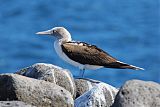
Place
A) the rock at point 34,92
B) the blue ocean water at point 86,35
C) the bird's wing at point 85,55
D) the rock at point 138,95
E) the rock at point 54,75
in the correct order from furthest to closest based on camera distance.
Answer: the blue ocean water at point 86,35 < the bird's wing at point 85,55 < the rock at point 54,75 < the rock at point 34,92 < the rock at point 138,95

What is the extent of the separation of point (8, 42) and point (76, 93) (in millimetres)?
25234

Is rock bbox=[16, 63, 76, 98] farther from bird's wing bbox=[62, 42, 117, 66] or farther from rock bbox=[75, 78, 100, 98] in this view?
bird's wing bbox=[62, 42, 117, 66]

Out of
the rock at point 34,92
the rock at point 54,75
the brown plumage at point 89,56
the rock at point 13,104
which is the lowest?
the rock at point 13,104

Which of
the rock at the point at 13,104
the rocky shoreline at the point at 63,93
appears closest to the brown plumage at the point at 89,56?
the rocky shoreline at the point at 63,93

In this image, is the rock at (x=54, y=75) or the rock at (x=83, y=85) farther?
the rock at (x=83, y=85)

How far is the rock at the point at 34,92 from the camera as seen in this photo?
14734 millimetres

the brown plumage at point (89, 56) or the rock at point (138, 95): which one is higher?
the brown plumage at point (89, 56)

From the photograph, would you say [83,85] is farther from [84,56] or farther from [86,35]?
[86,35]

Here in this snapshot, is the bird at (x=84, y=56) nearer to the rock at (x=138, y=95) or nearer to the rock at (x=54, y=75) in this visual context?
the rock at (x=54, y=75)

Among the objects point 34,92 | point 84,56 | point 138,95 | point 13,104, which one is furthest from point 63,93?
point 84,56

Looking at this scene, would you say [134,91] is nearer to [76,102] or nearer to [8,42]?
[76,102]

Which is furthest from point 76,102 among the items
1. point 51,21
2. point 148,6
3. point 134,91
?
point 148,6

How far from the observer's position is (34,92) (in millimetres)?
14758

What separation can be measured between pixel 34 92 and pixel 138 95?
1.65 metres
